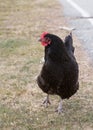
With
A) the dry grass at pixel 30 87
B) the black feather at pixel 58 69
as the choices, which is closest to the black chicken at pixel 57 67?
the black feather at pixel 58 69

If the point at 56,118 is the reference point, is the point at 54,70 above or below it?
above

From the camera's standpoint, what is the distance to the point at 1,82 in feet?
26.2

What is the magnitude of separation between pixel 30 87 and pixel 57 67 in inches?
55.6

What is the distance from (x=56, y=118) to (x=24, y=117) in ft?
1.36

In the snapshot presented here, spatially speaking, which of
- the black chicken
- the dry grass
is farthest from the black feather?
the dry grass

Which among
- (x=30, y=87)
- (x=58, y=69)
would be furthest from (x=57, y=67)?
(x=30, y=87)

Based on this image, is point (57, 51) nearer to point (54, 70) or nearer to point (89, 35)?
point (54, 70)

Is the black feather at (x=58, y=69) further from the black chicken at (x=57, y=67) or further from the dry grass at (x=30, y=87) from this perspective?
the dry grass at (x=30, y=87)

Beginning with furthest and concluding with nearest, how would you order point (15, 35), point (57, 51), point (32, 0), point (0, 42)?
point (32, 0) → point (15, 35) → point (0, 42) → point (57, 51)

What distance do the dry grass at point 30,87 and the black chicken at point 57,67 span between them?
412 mm

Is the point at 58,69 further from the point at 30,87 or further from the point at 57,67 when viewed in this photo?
the point at 30,87

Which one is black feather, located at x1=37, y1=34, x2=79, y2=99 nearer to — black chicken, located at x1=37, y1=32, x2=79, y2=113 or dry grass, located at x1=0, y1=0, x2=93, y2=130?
black chicken, located at x1=37, y1=32, x2=79, y2=113

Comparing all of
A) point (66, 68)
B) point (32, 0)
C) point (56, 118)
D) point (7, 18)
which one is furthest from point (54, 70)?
point (32, 0)

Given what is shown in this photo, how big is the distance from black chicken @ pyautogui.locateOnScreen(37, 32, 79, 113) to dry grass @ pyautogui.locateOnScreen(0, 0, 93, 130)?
41 cm
